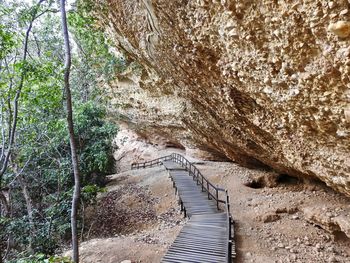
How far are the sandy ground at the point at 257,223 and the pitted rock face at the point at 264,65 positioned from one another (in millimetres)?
1784

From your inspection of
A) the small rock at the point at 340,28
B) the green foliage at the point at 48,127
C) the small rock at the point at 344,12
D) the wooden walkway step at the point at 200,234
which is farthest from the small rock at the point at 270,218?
the small rock at the point at 344,12

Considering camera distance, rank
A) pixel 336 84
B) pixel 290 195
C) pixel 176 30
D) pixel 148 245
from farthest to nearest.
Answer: pixel 290 195
pixel 148 245
pixel 176 30
pixel 336 84

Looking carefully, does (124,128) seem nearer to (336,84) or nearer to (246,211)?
(246,211)

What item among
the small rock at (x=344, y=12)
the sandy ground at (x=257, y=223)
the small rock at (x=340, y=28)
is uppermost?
the small rock at (x=344, y=12)

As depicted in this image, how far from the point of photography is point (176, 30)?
733 cm

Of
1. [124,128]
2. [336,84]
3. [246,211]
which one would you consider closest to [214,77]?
[336,84]

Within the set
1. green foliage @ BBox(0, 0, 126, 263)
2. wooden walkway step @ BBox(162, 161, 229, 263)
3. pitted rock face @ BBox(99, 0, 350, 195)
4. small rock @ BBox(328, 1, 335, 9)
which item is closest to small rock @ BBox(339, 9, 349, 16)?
pitted rock face @ BBox(99, 0, 350, 195)

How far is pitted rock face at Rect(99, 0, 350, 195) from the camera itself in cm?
411

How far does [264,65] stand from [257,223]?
5807mm

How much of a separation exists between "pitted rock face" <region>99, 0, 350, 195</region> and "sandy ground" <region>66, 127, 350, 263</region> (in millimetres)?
1784

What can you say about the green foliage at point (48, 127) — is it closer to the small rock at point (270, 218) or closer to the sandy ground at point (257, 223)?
the sandy ground at point (257, 223)

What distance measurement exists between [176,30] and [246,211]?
281 inches

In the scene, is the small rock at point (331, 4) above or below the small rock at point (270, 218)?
above

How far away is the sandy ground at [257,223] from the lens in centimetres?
704
